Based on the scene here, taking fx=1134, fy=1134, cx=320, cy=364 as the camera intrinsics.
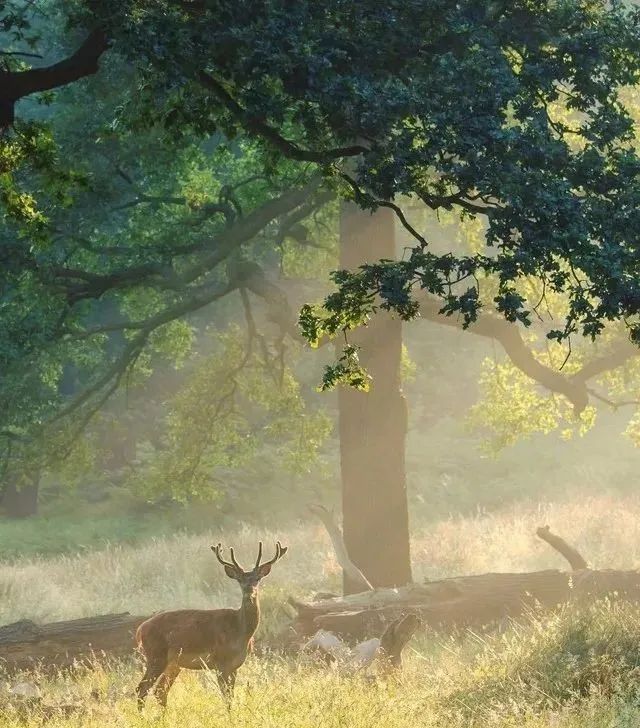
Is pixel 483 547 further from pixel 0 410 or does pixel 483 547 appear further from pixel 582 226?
pixel 582 226

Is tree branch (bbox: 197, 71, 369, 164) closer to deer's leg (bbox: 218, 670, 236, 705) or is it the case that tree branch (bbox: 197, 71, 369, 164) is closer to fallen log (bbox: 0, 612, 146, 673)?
deer's leg (bbox: 218, 670, 236, 705)

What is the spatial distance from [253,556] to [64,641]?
10.0 meters

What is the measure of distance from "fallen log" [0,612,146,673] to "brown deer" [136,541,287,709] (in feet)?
11.0

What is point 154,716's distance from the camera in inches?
382

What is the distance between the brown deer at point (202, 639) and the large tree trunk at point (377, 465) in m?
7.56

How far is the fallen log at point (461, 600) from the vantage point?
1658cm

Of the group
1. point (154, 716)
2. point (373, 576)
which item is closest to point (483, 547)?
point (373, 576)

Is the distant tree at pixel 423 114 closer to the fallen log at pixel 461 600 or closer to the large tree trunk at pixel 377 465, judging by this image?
the fallen log at pixel 461 600

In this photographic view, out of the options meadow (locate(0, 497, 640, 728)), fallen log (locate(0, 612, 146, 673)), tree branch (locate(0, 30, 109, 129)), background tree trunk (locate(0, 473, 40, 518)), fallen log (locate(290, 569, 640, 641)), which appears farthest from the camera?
background tree trunk (locate(0, 473, 40, 518))

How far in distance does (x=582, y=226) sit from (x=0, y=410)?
42.1 feet

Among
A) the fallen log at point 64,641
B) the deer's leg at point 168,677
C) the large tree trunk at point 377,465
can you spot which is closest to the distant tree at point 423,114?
the deer's leg at point 168,677

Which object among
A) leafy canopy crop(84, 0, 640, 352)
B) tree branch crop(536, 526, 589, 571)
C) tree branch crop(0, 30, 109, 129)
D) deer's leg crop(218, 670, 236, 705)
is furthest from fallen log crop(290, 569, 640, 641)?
tree branch crop(0, 30, 109, 129)

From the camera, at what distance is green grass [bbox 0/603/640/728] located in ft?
30.3

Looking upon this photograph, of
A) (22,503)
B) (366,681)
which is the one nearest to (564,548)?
(366,681)
